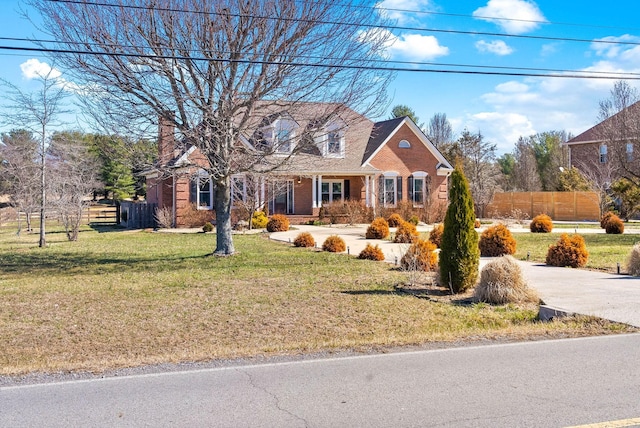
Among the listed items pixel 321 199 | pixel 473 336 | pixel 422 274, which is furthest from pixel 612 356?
pixel 321 199

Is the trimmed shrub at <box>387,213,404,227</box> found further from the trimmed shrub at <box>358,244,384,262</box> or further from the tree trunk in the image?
the tree trunk

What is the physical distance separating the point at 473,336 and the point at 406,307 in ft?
8.54

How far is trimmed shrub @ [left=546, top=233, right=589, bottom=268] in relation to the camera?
1603 centimetres

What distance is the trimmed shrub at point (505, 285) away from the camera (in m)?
11.4

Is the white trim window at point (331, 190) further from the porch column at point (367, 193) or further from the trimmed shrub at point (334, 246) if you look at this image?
the trimmed shrub at point (334, 246)

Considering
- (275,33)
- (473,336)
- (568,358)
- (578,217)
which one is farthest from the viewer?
(578,217)

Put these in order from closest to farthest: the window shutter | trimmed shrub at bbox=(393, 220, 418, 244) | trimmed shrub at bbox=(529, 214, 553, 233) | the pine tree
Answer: the pine tree → trimmed shrub at bbox=(393, 220, 418, 244) → trimmed shrub at bbox=(529, 214, 553, 233) → the window shutter

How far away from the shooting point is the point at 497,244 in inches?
733

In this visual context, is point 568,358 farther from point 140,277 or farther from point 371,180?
point 371,180

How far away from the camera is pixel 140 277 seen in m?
14.8

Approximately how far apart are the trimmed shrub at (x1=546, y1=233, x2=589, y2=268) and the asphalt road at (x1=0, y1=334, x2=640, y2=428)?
29.2ft

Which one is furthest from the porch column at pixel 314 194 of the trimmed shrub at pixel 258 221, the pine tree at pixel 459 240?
the pine tree at pixel 459 240

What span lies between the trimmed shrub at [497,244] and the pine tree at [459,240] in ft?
21.4

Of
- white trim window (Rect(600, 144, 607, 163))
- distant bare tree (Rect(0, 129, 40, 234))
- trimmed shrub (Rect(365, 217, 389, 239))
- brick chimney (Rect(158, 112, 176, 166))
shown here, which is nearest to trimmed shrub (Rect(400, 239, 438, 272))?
brick chimney (Rect(158, 112, 176, 166))
